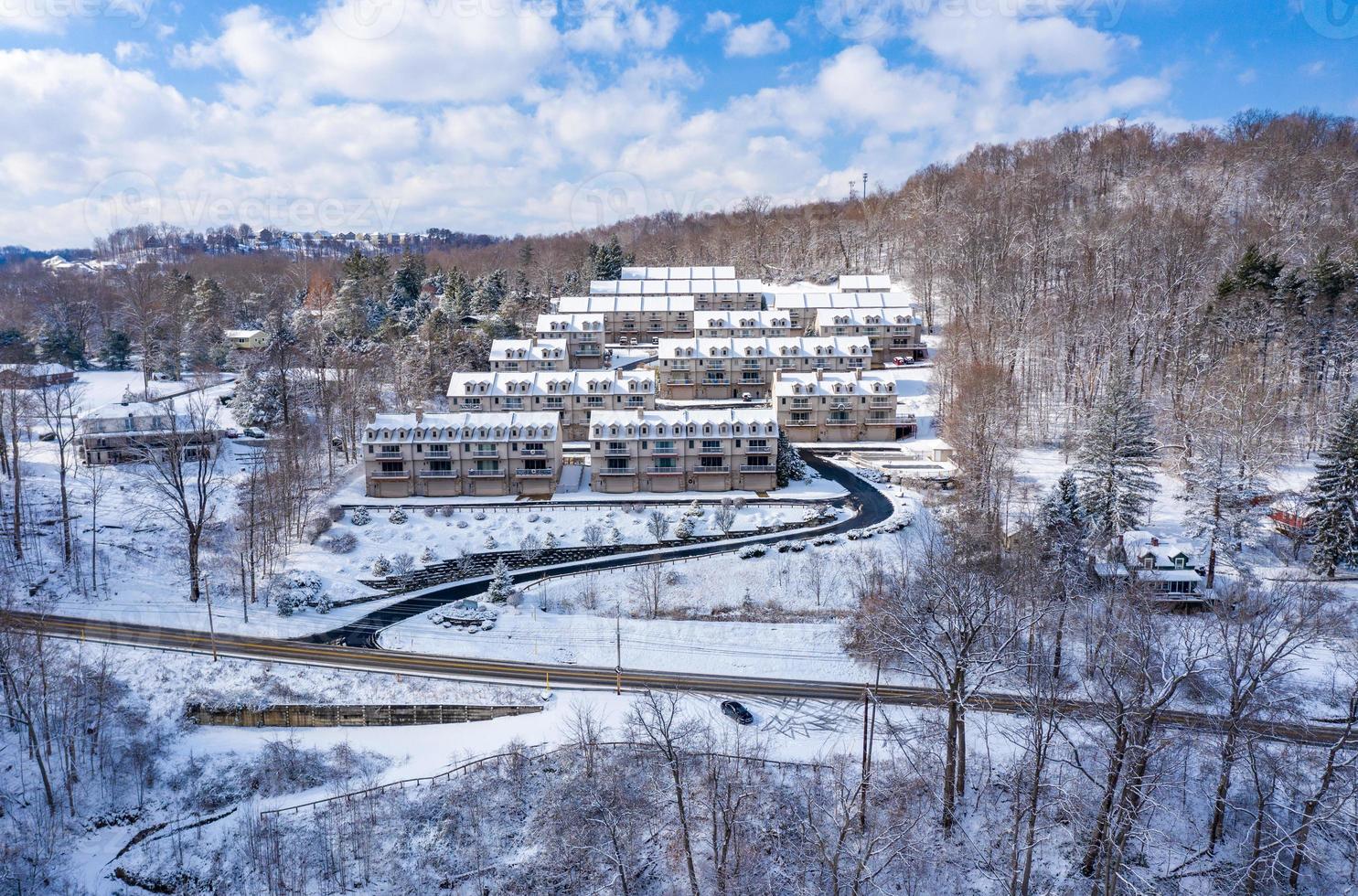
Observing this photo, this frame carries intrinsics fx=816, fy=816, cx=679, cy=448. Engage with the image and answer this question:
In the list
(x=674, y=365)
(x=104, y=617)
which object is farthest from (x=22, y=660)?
(x=674, y=365)

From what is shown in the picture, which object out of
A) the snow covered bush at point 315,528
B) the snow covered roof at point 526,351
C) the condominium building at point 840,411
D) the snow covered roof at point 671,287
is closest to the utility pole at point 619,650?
the snow covered bush at point 315,528

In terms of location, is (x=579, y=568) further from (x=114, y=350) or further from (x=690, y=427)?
(x=114, y=350)

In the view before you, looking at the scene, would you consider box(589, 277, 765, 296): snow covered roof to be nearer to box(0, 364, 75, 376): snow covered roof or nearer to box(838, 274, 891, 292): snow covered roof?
box(838, 274, 891, 292): snow covered roof

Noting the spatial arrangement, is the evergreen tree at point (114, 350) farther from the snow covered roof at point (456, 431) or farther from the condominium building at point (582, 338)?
the snow covered roof at point (456, 431)

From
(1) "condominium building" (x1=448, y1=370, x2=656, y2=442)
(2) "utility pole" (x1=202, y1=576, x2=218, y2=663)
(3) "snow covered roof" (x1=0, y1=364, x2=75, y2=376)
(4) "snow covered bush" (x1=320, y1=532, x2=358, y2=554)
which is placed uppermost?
(3) "snow covered roof" (x1=0, y1=364, x2=75, y2=376)

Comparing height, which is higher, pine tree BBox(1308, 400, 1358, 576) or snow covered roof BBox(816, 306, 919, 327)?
snow covered roof BBox(816, 306, 919, 327)

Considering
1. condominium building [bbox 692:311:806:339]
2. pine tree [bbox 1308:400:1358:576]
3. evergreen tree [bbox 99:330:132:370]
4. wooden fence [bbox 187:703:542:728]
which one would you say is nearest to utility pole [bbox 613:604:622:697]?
wooden fence [bbox 187:703:542:728]

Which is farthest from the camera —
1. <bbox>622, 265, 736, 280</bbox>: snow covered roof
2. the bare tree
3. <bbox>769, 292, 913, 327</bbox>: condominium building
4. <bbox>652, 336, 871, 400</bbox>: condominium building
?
<bbox>622, 265, 736, 280</bbox>: snow covered roof
